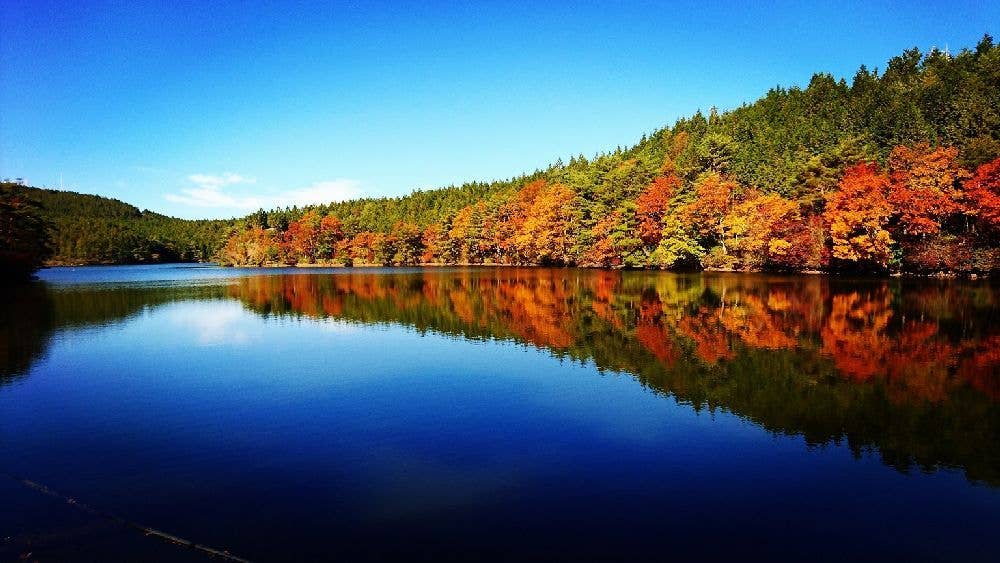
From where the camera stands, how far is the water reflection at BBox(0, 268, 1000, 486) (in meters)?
10.8

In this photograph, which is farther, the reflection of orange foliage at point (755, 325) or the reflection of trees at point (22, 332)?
the reflection of orange foliage at point (755, 325)

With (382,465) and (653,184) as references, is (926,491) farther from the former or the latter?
(653,184)

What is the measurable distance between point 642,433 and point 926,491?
4126 mm

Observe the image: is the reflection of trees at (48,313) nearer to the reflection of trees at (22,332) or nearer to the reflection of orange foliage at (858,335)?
the reflection of trees at (22,332)

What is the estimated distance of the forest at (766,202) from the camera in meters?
44.4

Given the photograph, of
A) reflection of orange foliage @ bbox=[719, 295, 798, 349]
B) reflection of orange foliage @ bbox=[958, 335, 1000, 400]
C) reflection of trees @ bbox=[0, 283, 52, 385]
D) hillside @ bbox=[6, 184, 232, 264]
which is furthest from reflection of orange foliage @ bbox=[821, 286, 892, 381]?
hillside @ bbox=[6, 184, 232, 264]

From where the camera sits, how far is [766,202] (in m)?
55.6

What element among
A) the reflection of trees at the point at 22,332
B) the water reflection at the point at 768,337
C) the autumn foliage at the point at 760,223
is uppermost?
the autumn foliage at the point at 760,223

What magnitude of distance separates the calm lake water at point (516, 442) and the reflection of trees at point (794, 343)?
0.11m

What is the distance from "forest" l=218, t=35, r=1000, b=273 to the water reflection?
319 inches

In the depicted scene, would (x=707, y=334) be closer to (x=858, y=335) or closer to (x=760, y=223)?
(x=858, y=335)

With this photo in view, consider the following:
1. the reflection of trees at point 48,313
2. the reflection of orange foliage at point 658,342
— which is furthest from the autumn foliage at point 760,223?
the reflection of trees at point 48,313

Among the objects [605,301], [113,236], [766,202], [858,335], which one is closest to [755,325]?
[858,335]

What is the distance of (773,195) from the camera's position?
57312mm
